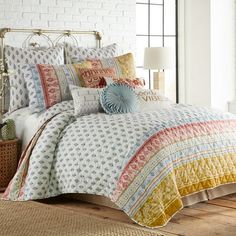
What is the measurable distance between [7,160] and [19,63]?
88 cm

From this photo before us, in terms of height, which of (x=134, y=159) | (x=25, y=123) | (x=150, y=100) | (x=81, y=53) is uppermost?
(x=81, y=53)

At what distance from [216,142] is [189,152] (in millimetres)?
309

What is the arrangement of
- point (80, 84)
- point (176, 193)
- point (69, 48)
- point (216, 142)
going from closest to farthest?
1. point (176, 193)
2. point (216, 142)
3. point (80, 84)
4. point (69, 48)

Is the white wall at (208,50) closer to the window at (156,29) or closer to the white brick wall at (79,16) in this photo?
the window at (156,29)

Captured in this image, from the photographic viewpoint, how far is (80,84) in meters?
5.21

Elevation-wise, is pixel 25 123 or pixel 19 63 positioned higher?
pixel 19 63

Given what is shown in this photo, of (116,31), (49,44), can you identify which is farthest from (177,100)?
(49,44)

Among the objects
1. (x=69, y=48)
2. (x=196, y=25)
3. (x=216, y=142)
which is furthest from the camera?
(x=196, y=25)

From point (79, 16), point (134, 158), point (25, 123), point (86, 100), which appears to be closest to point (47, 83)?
point (25, 123)

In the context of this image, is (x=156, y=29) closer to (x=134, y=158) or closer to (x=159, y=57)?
(x=159, y=57)

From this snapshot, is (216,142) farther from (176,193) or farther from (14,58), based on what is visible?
(14,58)

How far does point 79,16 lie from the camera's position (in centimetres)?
614

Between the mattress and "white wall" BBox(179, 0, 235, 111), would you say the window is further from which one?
the mattress

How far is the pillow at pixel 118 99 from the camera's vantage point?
184 inches
